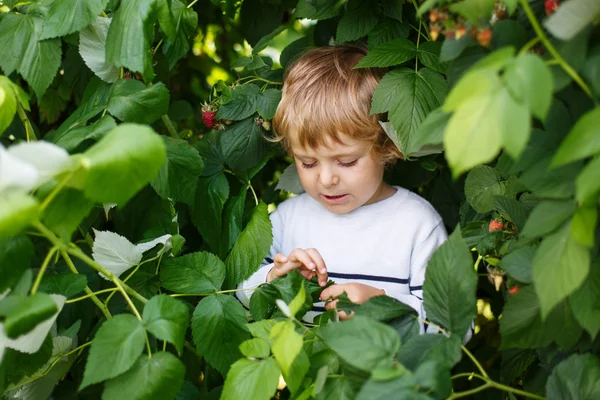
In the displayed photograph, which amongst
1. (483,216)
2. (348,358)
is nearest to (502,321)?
(348,358)

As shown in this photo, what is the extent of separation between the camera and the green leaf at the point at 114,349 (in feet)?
3.20

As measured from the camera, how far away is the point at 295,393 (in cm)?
106

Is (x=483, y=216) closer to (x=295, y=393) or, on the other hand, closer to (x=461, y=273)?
(x=461, y=273)

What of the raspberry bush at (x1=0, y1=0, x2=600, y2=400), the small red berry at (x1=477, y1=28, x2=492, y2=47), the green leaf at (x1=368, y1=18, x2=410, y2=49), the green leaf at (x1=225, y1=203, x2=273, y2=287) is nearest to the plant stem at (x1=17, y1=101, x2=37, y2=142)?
the raspberry bush at (x1=0, y1=0, x2=600, y2=400)

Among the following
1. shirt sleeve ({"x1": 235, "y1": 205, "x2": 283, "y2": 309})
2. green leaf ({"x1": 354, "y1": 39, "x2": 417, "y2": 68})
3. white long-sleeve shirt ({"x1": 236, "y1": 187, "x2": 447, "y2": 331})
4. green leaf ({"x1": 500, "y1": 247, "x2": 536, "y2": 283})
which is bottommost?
shirt sleeve ({"x1": 235, "y1": 205, "x2": 283, "y2": 309})

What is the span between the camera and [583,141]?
0.74 meters

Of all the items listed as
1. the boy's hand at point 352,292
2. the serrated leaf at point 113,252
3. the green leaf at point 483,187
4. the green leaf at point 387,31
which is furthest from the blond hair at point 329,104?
the serrated leaf at point 113,252

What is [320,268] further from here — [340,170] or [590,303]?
[590,303]

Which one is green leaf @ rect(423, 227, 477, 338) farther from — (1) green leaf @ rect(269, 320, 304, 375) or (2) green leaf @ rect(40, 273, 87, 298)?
(2) green leaf @ rect(40, 273, 87, 298)

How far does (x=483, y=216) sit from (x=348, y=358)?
0.64 metres

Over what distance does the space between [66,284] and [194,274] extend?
0.83 feet

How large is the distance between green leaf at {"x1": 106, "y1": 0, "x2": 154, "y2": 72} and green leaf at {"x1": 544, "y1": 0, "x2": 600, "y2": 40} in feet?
2.59

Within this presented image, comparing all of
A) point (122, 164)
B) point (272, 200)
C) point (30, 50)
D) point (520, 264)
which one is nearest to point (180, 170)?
point (30, 50)

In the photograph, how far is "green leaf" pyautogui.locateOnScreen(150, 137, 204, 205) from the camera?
1420 mm
